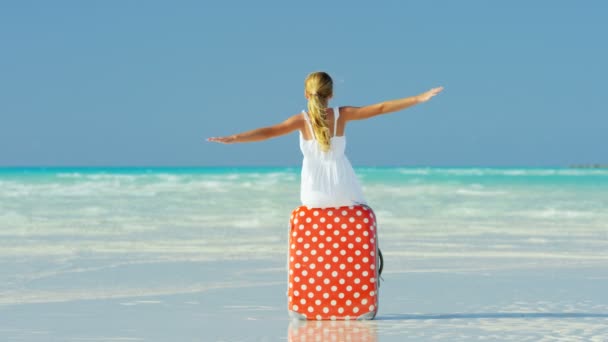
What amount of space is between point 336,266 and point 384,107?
943mm

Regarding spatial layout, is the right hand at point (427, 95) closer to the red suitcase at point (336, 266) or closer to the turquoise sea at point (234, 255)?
the red suitcase at point (336, 266)

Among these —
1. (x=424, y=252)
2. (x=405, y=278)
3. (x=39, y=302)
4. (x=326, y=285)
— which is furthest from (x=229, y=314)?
(x=424, y=252)

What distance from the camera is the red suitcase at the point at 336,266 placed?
5.38m

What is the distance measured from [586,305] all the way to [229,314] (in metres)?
2.13

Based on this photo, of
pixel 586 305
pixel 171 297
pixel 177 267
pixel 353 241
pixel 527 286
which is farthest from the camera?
pixel 177 267

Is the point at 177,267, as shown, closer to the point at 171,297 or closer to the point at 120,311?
the point at 171,297

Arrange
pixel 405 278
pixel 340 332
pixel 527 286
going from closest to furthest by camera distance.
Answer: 1. pixel 340 332
2. pixel 527 286
3. pixel 405 278

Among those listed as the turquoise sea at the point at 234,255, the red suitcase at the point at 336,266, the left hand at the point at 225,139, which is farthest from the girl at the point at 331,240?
the left hand at the point at 225,139

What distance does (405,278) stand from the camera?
7168 millimetres

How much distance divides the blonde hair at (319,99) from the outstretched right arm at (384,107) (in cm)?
12

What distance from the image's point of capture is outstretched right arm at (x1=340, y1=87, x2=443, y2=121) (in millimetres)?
5000

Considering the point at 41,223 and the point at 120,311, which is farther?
the point at 41,223

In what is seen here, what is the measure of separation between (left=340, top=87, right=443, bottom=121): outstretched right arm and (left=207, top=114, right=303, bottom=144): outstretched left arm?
0.26 m

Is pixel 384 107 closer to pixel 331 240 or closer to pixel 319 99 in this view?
pixel 319 99
